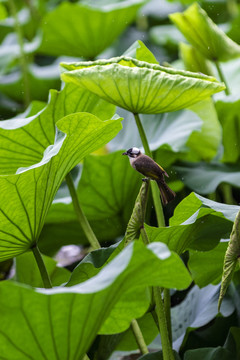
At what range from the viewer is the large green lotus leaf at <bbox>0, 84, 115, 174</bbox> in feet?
2.84

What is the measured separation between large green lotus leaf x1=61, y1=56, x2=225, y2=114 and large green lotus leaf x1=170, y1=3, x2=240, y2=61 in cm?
24

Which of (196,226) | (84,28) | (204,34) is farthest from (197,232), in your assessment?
(84,28)

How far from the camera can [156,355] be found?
0.74 m

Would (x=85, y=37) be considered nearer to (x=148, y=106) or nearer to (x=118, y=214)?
(x=118, y=214)

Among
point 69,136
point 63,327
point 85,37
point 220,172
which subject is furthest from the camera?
point 85,37

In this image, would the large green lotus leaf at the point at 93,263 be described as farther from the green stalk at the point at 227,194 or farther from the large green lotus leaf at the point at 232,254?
the green stalk at the point at 227,194

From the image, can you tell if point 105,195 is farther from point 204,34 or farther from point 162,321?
point 162,321

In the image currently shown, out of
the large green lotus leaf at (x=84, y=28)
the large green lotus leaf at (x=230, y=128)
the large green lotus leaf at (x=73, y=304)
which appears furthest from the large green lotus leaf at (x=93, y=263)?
the large green lotus leaf at (x=84, y=28)

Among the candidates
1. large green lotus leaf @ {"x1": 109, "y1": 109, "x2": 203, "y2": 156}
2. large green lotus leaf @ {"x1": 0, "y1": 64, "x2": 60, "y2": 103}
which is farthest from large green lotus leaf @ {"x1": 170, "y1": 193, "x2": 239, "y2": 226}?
large green lotus leaf @ {"x1": 0, "y1": 64, "x2": 60, "y2": 103}

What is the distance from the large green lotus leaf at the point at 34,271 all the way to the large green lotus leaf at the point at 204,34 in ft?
1.42

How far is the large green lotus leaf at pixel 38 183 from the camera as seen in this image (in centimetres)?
68

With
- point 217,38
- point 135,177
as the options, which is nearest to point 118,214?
point 135,177

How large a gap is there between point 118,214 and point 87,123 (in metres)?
0.41

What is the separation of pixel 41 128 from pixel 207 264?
0.97 ft
